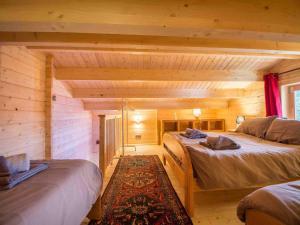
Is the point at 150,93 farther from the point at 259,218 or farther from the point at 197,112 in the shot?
the point at 259,218

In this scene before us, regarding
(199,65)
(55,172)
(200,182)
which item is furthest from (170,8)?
(199,65)

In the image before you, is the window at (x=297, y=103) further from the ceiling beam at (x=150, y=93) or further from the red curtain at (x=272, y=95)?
the ceiling beam at (x=150, y=93)

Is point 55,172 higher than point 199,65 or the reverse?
the reverse

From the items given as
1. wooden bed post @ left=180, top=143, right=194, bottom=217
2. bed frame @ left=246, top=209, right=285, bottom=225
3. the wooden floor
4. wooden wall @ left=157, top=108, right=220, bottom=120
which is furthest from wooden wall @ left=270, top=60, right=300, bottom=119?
bed frame @ left=246, top=209, right=285, bottom=225

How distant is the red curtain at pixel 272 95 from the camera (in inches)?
127

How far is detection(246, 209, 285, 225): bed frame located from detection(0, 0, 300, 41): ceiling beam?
1410 millimetres

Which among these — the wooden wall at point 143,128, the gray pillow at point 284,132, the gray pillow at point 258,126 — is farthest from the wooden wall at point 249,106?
the wooden wall at point 143,128

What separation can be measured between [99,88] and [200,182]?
324 cm

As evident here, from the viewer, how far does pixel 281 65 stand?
129 inches

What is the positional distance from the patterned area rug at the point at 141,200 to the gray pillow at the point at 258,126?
71.4 inches

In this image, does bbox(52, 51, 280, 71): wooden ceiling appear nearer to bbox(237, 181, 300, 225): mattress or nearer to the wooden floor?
the wooden floor

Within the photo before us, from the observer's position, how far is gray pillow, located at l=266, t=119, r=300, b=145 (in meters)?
2.25

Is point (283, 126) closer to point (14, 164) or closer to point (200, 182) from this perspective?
point (200, 182)

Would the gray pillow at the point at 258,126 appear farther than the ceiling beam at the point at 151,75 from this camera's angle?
No
